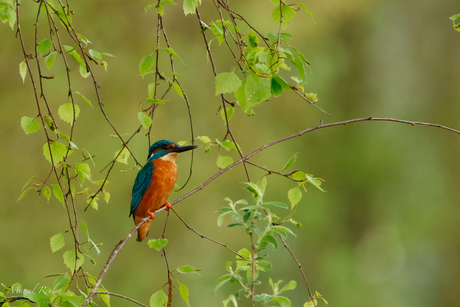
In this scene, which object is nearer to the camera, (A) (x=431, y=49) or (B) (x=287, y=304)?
(B) (x=287, y=304)

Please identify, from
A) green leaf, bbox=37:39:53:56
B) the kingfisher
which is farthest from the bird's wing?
green leaf, bbox=37:39:53:56

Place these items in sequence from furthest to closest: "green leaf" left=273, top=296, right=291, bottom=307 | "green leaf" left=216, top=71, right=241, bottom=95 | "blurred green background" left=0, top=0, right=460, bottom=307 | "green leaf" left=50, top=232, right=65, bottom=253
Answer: "blurred green background" left=0, top=0, right=460, bottom=307, "green leaf" left=50, top=232, right=65, bottom=253, "green leaf" left=216, top=71, right=241, bottom=95, "green leaf" left=273, top=296, right=291, bottom=307

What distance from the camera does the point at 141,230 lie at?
8.52ft

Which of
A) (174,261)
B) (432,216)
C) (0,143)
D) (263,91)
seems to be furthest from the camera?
(432,216)

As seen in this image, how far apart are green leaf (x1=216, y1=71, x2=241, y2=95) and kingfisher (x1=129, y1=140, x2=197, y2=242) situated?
4.13ft

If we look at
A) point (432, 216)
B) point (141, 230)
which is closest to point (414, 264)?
point (432, 216)

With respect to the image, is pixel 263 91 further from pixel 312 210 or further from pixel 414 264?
pixel 414 264

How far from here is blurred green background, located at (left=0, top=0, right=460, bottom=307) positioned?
531 centimetres

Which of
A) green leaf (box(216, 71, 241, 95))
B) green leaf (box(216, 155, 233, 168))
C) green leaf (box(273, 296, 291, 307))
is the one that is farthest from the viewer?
green leaf (box(216, 155, 233, 168))

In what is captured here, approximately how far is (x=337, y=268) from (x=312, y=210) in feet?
3.30

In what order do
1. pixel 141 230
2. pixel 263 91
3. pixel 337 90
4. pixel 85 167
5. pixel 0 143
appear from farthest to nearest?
pixel 337 90 < pixel 0 143 < pixel 141 230 < pixel 85 167 < pixel 263 91

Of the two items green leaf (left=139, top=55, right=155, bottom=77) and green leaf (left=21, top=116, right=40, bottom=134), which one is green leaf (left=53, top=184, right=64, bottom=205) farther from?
green leaf (left=139, top=55, right=155, bottom=77)

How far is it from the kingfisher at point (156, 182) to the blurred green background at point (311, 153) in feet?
8.05

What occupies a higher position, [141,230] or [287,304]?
[141,230]
